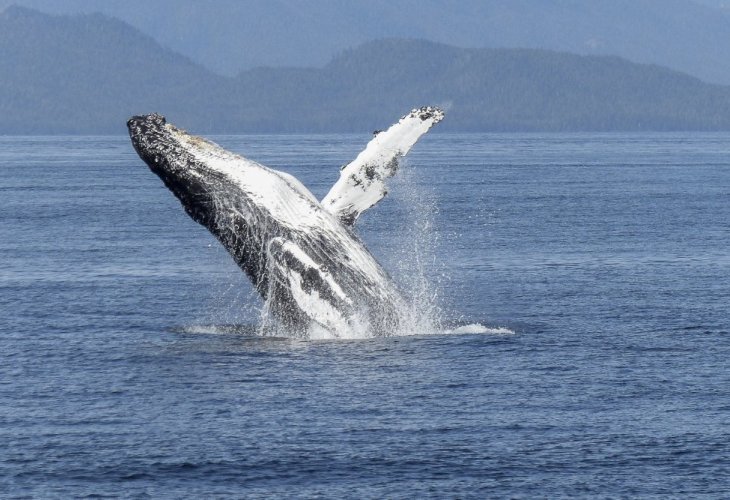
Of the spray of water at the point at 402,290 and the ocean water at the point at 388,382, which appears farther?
the spray of water at the point at 402,290

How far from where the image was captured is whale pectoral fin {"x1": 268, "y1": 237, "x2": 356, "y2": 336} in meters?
18.0

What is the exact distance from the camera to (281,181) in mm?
18000

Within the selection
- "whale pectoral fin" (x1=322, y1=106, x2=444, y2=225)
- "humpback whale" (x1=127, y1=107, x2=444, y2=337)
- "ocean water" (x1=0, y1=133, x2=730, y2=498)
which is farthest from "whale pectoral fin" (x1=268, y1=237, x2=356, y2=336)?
"whale pectoral fin" (x1=322, y1=106, x2=444, y2=225)

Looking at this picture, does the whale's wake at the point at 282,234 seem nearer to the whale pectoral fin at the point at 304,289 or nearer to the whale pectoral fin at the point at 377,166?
the whale pectoral fin at the point at 304,289

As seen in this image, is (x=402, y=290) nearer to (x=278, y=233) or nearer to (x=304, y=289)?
A: (x=304, y=289)

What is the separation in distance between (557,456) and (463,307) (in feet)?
31.4

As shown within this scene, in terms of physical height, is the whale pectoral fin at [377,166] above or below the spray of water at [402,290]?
above

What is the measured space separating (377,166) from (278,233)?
6.46ft

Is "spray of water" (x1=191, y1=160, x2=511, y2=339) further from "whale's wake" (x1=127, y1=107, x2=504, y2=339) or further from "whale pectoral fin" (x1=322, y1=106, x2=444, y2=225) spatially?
"whale pectoral fin" (x1=322, y1=106, x2=444, y2=225)

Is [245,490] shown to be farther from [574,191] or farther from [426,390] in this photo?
[574,191]

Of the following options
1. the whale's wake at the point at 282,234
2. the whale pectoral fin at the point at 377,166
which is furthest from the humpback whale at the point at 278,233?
the whale pectoral fin at the point at 377,166

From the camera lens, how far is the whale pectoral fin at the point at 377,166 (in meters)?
19.0

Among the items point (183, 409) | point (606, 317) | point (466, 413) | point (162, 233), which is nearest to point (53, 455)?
point (183, 409)

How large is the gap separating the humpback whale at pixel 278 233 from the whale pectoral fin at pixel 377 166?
384mm
